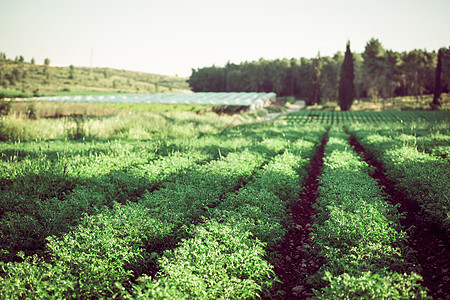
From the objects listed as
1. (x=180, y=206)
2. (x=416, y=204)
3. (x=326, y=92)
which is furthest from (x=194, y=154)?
(x=326, y=92)

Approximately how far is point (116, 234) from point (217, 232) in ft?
5.74

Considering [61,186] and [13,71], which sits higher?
[13,71]

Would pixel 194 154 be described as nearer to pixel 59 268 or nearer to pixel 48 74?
pixel 59 268

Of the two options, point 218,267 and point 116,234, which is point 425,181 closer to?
point 218,267

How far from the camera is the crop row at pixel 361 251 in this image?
10.8ft

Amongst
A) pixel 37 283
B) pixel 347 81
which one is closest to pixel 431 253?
pixel 37 283

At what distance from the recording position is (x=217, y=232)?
4.65 metres

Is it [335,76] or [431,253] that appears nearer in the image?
[431,253]

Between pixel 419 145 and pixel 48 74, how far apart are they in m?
110

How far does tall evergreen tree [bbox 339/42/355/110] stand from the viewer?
56.0 meters

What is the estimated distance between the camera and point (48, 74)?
94.0 m

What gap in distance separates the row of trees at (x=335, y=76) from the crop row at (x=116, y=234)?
191 feet

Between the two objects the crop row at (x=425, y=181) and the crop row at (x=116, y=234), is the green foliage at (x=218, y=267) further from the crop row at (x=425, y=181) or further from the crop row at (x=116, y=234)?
the crop row at (x=425, y=181)

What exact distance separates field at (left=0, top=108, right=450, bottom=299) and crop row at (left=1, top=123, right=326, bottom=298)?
0.03m
